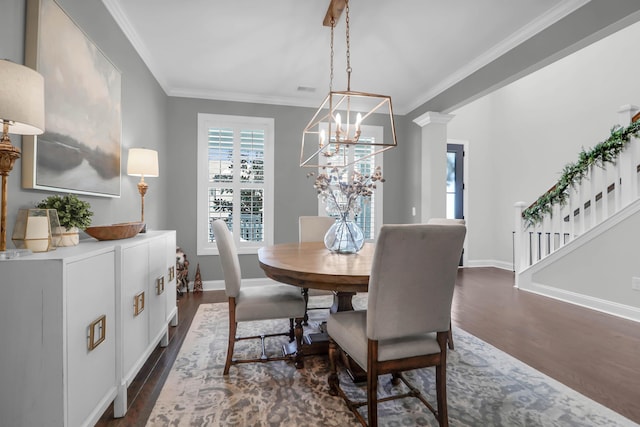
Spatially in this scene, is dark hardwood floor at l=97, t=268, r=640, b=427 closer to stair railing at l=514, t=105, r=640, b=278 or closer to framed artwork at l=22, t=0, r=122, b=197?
stair railing at l=514, t=105, r=640, b=278

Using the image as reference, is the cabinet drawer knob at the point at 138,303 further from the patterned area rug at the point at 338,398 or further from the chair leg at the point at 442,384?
the chair leg at the point at 442,384

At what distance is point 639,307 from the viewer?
3133 millimetres

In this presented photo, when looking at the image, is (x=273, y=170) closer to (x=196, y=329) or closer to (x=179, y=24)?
(x=179, y=24)

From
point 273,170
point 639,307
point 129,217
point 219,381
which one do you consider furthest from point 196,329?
point 639,307

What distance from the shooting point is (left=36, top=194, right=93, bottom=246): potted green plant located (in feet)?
5.12

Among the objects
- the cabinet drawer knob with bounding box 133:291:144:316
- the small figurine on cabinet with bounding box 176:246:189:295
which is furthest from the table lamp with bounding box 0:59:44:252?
the small figurine on cabinet with bounding box 176:246:189:295

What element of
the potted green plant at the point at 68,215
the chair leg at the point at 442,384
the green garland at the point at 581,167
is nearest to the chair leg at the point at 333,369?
the chair leg at the point at 442,384

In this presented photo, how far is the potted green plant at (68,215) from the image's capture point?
1.56m

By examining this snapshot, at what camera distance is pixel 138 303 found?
1.87m

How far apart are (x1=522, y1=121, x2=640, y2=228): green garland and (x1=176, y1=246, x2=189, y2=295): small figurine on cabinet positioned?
4843 mm

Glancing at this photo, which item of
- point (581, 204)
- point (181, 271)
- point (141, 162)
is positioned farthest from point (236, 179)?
point (581, 204)

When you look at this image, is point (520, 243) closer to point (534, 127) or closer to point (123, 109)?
point (534, 127)

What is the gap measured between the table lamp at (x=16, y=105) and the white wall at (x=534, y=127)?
629 cm

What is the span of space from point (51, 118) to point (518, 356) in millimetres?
3429
